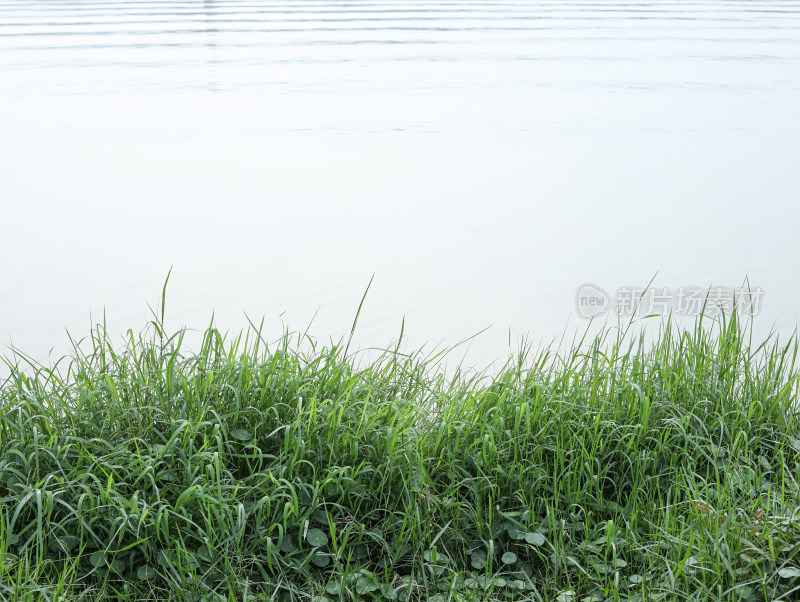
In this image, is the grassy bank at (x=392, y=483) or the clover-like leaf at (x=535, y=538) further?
the clover-like leaf at (x=535, y=538)

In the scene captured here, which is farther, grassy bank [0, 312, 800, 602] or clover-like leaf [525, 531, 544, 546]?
clover-like leaf [525, 531, 544, 546]

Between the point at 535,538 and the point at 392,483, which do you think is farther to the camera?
the point at 392,483

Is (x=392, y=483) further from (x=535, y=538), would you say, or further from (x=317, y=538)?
(x=535, y=538)

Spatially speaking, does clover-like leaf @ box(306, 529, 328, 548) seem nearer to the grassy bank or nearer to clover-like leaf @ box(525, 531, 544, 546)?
the grassy bank

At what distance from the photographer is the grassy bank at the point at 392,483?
2010 mm

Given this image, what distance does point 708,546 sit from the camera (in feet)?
6.65

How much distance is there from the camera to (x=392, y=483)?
2262 mm

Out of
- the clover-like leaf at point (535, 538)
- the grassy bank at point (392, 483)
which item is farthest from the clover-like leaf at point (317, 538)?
the clover-like leaf at point (535, 538)

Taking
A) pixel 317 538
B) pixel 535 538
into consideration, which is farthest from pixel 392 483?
pixel 535 538

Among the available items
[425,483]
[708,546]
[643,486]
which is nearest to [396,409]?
[425,483]

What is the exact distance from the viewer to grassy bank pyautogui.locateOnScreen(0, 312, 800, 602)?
2.01 meters

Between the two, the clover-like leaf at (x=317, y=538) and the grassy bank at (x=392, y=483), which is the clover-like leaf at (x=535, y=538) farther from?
the clover-like leaf at (x=317, y=538)

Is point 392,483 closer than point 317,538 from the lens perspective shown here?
No

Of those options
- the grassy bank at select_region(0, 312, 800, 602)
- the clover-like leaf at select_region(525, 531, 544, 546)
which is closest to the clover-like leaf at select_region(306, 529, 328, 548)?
the grassy bank at select_region(0, 312, 800, 602)
